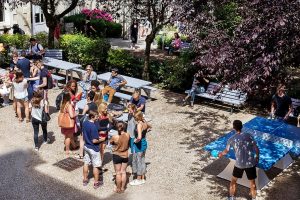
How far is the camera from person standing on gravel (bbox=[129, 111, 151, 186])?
31.1 feet

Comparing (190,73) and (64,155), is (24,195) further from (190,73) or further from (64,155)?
(190,73)

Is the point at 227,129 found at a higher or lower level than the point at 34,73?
lower

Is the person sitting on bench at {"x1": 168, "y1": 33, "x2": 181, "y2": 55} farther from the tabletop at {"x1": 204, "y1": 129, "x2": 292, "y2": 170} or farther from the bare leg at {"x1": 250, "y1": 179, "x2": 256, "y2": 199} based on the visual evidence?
the bare leg at {"x1": 250, "y1": 179, "x2": 256, "y2": 199}

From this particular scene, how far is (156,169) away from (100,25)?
66.8 ft

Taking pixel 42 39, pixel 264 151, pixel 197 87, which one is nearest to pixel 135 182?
pixel 264 151

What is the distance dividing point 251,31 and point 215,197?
3.78 metres

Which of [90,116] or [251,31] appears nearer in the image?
[251,31]

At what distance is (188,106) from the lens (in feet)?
52.2

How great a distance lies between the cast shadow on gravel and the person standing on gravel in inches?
23.8

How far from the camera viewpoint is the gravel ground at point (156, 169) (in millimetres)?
9828

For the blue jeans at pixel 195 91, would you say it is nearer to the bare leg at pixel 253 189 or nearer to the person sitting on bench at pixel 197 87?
the person sitting on bench at pixel 197 87

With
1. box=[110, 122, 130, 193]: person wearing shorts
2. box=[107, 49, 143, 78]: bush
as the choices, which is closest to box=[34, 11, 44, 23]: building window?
box=[107, 49, 143, 78]: bush

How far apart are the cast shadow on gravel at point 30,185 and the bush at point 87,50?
8.72m

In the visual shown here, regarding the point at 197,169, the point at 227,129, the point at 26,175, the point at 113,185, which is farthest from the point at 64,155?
the point at 227,129
